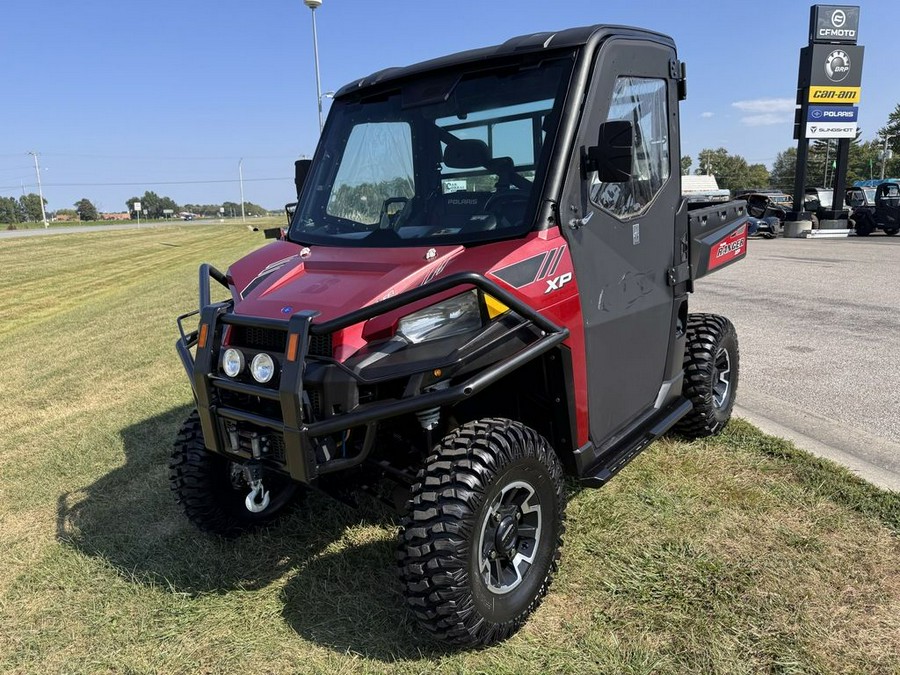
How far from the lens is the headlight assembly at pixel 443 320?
259cm

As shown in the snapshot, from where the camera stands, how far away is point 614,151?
271cm

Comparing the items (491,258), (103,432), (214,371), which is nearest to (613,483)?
(491,258)

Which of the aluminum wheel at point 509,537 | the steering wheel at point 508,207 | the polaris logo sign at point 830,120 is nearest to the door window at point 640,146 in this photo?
the steering wheel at point 508,207

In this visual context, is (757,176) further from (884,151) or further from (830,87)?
(830,87)

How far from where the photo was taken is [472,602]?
247 cm

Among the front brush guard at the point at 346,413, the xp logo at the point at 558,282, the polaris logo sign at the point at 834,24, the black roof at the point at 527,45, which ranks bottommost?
the front brush guard at the point at 346,413

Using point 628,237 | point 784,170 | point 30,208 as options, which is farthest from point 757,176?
point 30,208

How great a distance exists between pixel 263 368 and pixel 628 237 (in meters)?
1.92

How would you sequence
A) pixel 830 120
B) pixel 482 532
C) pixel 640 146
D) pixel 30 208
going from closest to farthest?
pixel 482 532 < pixel 640 146 < pixel 830 120 < pixel 30 208

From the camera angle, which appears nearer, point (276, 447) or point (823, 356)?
point (276, 447)

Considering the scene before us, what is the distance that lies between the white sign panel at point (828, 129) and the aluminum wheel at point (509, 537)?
84.1ft

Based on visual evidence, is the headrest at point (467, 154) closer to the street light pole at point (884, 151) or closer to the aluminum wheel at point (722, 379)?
the aluminum wheel at point (722, 379)

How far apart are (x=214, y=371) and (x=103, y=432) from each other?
10.5 ft

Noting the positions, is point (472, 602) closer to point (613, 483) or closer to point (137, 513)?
point (613, 483)
